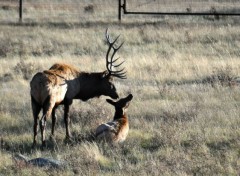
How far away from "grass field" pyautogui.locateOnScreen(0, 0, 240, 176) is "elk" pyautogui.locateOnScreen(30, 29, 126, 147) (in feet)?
1.45

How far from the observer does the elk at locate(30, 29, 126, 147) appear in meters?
10.8

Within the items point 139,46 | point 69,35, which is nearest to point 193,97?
point 139,46

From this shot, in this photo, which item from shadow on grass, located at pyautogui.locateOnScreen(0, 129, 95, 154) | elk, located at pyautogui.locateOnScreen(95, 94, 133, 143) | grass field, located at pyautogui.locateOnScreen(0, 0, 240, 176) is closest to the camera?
grass field, located at pyautogui.locateOnScreen(0, 0, 240, 176)

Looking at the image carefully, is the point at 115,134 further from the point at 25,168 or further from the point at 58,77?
the point at 25,168

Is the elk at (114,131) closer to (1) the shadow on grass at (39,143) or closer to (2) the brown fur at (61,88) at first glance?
(1) the shadow on grass at (39,143)

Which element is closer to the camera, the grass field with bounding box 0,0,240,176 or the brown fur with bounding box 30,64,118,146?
the grass field with bounding box 0,0,240,176

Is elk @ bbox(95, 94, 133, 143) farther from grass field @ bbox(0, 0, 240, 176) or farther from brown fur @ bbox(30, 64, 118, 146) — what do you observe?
brown fur @ bbox(30, 64, 118, 146)

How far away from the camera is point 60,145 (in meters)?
11.0

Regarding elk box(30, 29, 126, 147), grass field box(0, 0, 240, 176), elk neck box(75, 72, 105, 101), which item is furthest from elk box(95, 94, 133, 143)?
elk neck box(75, 72, 105, 101)

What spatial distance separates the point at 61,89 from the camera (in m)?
11.2

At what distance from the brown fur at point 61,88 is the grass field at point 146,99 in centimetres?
47

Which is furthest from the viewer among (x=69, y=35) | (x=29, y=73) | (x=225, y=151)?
(x=69, y=35)

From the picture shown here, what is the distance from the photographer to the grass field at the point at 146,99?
32.0 ft

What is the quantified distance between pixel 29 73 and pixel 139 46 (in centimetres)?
588
